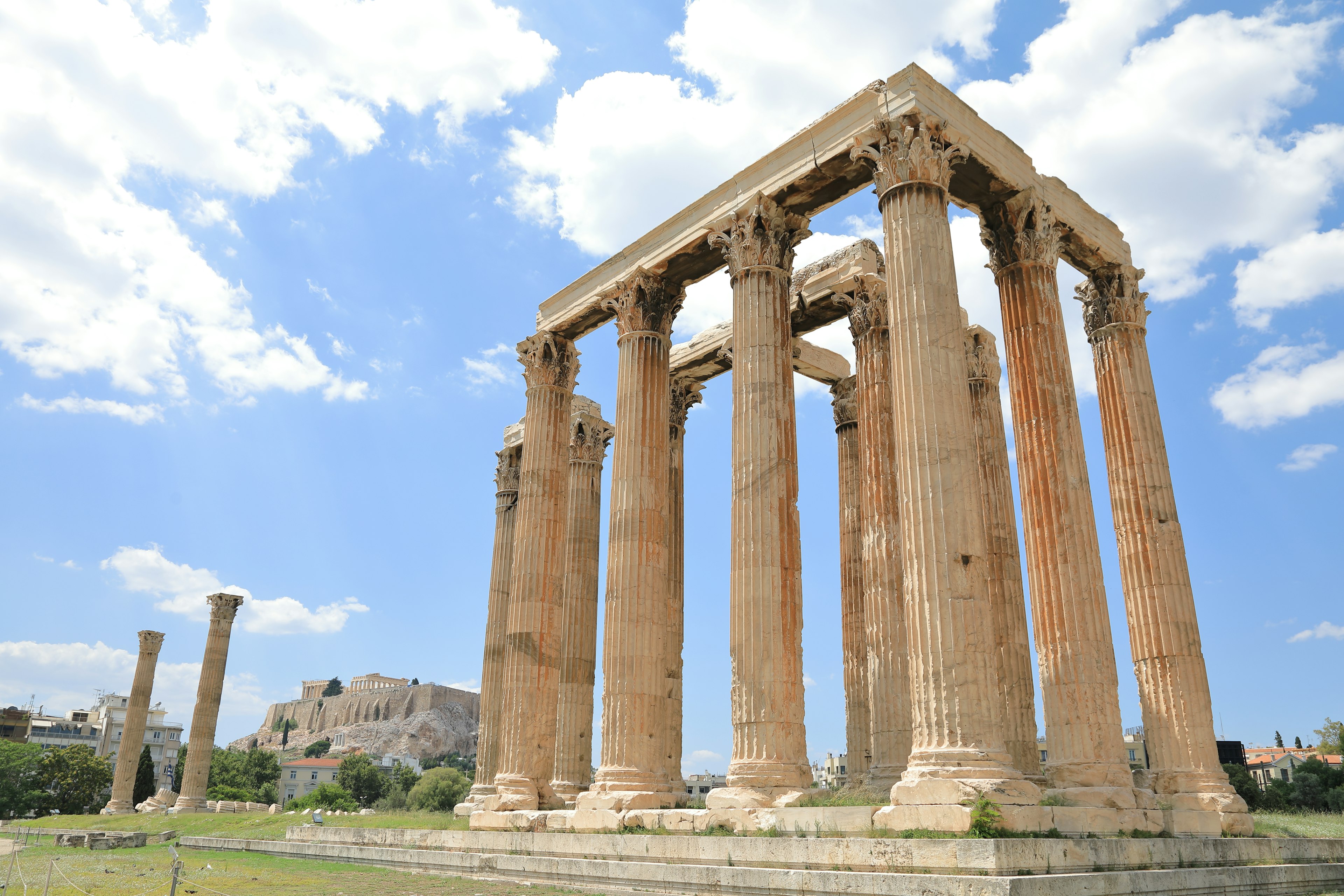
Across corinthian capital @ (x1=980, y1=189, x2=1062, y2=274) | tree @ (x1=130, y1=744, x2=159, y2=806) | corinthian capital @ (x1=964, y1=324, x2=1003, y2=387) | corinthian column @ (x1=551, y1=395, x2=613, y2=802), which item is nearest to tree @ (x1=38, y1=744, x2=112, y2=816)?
tree @ (x1=130, y1=744, x2=159, y2=806)

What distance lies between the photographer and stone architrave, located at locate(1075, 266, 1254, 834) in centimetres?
1934

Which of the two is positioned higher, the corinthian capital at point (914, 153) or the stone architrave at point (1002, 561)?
the corinthian capital at point (914, 153)

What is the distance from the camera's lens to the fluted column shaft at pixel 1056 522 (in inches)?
671

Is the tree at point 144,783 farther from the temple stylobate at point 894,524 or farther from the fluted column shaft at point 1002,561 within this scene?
the fluted column shaft at point 1002,561

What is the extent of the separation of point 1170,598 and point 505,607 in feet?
75.5

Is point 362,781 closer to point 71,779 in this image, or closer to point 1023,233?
point 71,779

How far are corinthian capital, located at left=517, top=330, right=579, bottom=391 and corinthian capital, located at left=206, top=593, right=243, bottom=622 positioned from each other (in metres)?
38.2

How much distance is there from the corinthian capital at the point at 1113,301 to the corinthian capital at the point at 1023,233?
355 cm

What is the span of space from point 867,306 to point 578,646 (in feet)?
45.2

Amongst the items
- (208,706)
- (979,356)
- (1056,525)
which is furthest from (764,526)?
(208,706)

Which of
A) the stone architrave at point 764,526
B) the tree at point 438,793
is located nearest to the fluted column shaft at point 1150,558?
the stone architrave at point 764,526

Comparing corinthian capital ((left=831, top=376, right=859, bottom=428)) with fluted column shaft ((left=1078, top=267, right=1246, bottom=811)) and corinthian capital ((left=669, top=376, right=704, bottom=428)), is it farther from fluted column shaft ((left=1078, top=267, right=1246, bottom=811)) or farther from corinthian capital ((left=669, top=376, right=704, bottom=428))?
fluted column shaft ((left=1078, top=267, right=1246, bottom=811))

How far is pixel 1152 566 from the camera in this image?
827 inches

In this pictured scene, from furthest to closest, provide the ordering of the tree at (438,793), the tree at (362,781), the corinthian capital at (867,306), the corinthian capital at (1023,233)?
the tree at (362,781), the tree at (438,793), the corinthian capital at (867,306), the corinthian capital at (1023,233)
